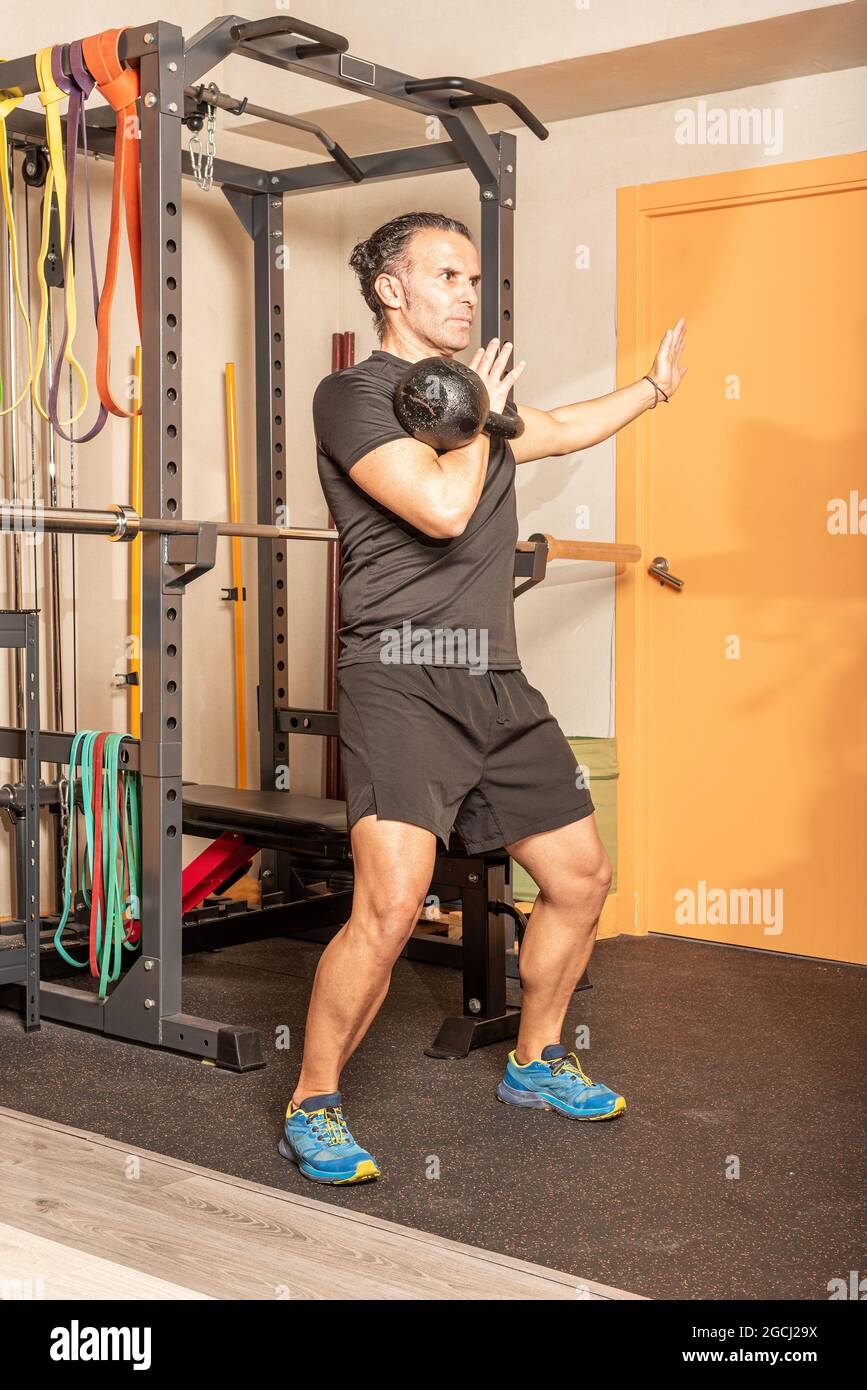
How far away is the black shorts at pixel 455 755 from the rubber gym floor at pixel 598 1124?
58cm

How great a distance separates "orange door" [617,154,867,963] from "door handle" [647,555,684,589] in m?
0.03

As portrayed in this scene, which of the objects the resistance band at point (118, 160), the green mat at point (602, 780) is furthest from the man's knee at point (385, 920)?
the green mat at point (602, 780)

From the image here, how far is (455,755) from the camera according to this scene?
8.12 ft

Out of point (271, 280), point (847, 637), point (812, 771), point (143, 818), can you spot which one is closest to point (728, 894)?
point (812, 771)

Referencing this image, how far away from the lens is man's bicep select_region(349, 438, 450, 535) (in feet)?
7.54

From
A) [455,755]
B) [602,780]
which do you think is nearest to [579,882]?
[455,755]

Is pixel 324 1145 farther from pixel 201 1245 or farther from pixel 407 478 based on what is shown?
pixel 407 478

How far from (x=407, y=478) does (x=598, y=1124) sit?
4.20ft

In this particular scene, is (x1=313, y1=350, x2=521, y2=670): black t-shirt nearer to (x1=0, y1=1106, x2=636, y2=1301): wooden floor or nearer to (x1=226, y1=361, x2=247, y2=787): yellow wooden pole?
(x1=0, y1=1106, x2=636, y2=1301): wooden floor

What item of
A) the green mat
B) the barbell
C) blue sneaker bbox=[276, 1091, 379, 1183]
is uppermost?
the barbell

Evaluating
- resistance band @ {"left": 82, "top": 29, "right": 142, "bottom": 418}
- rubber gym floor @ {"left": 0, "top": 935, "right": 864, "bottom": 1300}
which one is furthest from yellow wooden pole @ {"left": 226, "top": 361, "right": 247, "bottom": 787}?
resistance band @ {"left": 82, "top": 29, "right": 142, "bottom": 418}

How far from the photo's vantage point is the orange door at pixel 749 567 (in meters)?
3.96

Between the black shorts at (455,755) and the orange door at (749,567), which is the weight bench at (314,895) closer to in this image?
the black shorts at (455,755)
